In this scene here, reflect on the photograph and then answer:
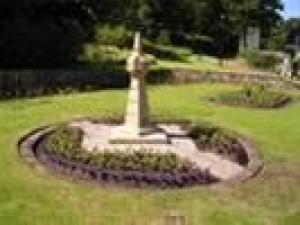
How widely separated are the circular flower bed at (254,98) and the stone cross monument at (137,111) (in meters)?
8.64

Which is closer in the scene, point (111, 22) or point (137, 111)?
point (137, 111)

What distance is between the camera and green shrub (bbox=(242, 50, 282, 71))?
43.7m

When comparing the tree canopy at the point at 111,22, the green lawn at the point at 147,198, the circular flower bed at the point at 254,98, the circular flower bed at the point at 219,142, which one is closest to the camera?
the green lawn at the point at 147,198

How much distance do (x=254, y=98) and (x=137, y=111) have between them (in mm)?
9873

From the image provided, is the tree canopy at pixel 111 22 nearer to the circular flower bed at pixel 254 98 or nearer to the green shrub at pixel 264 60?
the circular flower bed at pixel 254 98

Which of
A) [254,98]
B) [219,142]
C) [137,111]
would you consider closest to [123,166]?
[137,111]

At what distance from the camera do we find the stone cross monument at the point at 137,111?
59.2 ft

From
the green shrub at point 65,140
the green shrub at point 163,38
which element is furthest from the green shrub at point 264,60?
the green shrub at point 65,140

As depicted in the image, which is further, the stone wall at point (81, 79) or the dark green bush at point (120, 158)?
the stone wall at point (81, 79)

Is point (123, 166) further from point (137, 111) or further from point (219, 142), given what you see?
point (219, 142)

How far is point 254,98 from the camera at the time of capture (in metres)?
27.2

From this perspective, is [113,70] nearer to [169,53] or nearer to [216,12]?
[169,53]

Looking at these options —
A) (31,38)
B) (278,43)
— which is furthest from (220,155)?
(278,43)

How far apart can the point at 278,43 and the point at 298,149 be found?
57.8 metres
